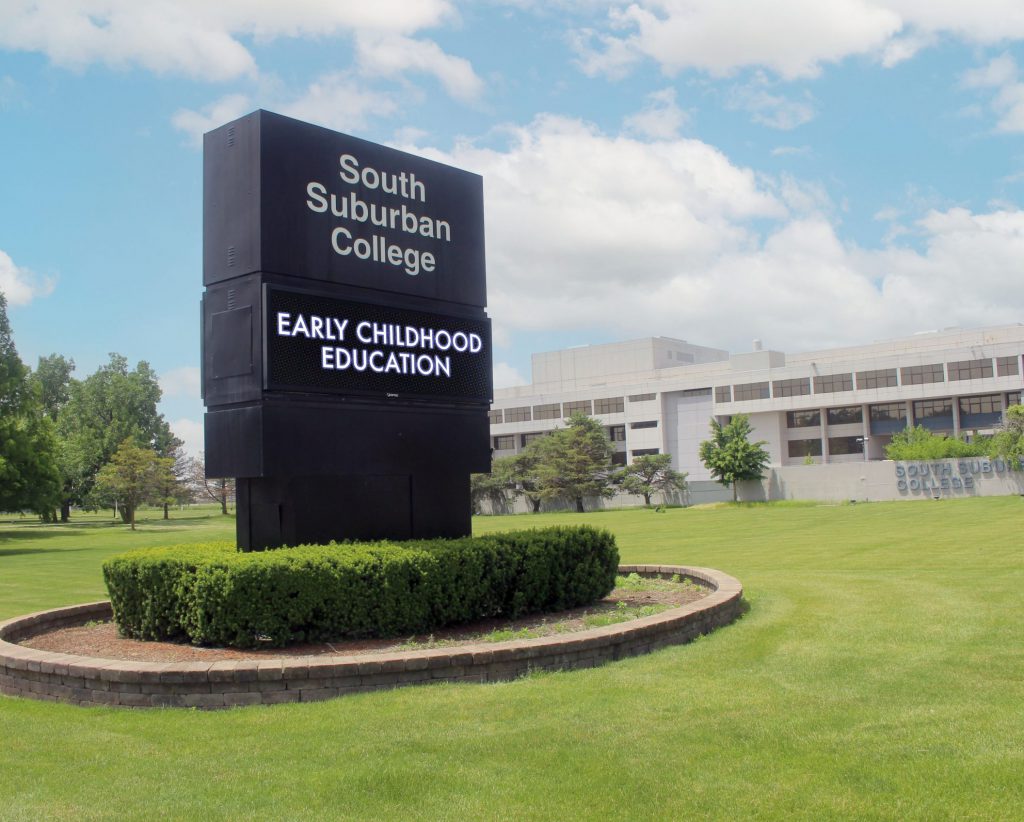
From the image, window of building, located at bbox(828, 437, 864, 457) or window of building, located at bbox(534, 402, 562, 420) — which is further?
window of building, located at bbox(534, 402, 562, 420)

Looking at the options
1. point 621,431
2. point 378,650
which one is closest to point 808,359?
point 621,431

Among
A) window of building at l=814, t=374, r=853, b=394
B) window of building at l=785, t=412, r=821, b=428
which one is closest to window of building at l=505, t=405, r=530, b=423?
window of building at l=785, t=412, r=821, b=428

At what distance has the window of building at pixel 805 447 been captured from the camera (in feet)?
261

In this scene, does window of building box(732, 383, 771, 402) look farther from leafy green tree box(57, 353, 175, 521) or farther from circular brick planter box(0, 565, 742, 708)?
circular brick planter box(0, 565, 742, 708)

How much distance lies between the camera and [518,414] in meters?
97.4

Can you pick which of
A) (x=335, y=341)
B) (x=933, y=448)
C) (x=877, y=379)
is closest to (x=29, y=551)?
(x=335, y=341)

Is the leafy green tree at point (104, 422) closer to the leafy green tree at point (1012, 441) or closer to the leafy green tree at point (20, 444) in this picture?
the leafy green tree at point (20, 444)

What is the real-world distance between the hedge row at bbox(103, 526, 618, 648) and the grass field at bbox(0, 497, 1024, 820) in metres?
1.52

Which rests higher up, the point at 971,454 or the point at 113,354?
the point at 113,354

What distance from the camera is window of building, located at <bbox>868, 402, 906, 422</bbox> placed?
74938 mm

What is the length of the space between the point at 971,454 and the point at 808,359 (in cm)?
2603

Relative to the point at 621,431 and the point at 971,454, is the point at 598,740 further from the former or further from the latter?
the point at 621,431

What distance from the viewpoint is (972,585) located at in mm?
12047

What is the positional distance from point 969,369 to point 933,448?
1131 cm
